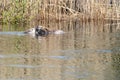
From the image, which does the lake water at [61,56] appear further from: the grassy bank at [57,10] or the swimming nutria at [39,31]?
A: the grassy bank at [57,10]

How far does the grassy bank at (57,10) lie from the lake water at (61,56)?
3.19 m

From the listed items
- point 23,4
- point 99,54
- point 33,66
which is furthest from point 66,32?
point 33,66

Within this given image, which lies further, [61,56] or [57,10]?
[57,10]

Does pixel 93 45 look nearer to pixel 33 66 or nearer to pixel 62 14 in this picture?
pixel 33 66

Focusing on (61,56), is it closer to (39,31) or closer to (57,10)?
(39,31)

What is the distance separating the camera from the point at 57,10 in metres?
22.0

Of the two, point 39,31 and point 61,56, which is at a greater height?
point 61,56

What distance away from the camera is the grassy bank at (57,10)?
21.0 m

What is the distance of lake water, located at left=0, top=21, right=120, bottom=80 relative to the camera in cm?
970

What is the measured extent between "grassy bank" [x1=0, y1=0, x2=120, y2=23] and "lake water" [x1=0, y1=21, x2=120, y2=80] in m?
3.19

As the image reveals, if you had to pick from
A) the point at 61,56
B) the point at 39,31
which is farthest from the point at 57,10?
the point at 61,56

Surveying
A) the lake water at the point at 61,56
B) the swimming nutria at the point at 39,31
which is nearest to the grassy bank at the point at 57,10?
the lake water at the point at 61,56

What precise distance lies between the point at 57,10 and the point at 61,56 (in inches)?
406

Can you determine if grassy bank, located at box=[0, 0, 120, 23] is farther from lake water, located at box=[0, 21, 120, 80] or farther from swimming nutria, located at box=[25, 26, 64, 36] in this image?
swimming nutria, located at box=[25, 26, 64, 36]
